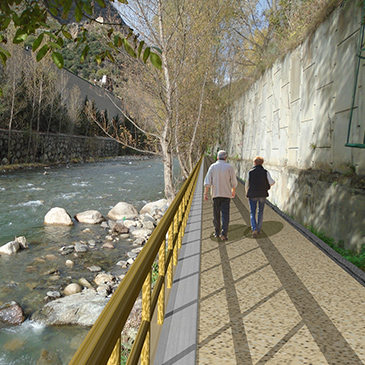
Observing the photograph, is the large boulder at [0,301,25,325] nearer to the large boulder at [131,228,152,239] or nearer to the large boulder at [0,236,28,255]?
the large boulder at [0,236,28,255]

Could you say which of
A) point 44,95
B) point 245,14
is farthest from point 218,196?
point 44,95

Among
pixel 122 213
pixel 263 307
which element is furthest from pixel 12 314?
pixel 122 213

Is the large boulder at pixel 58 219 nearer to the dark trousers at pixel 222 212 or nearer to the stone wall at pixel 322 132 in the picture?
the stone wall at pixel 322 132

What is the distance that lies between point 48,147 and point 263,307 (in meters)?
36.6

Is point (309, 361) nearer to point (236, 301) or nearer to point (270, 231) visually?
point (236, 301)

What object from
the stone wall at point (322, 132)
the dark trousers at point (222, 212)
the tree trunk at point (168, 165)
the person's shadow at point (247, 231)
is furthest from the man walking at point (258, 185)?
the tree trunk at point (168, 165)

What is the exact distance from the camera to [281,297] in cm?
429

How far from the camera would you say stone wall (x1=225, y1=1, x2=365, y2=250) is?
6.29 meters

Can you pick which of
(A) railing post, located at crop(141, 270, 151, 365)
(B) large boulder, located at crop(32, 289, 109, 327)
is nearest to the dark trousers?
(B) large boulder, located at crop(32, 289, 109, 327)

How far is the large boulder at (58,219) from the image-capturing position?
13468 millimetres

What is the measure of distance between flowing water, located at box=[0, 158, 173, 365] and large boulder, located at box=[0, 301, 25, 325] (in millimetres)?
137

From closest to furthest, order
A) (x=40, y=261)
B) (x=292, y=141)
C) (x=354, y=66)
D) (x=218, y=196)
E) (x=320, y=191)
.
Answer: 1. (x=354, y=66)
2. (x=218, y=196)
3. (x=320, y=191)
4. (x=40, y=261)
5. (x=292, y=141)

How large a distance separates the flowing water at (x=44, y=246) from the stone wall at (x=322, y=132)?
4.76 meters

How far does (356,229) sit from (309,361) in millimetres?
3402
